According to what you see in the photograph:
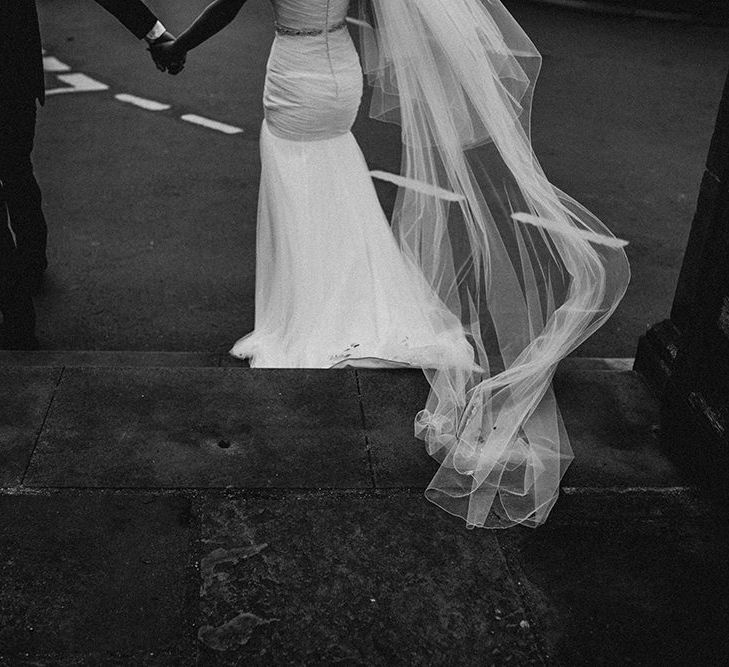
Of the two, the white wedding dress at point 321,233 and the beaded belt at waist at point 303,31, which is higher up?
the beaded belt at waist at point 303,31

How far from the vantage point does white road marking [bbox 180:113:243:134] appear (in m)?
8.21

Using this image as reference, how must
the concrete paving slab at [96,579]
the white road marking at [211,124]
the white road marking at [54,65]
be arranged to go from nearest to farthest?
the concrete paving slab at [96,579], the white road marking at [211,124], the white road marking at [54,65]

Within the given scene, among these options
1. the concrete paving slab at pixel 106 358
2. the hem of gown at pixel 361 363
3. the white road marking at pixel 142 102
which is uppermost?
the hem of gown at pixel 361 363

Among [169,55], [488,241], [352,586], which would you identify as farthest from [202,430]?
[169,55]

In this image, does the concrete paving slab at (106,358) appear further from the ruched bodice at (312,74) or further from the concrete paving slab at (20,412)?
the ruched bodice at (312,74)

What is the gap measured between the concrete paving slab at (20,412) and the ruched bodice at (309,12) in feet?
5.92

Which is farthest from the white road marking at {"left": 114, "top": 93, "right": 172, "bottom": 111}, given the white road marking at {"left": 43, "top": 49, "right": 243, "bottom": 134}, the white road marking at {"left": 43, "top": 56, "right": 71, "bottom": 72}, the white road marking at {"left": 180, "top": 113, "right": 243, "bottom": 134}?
the white road marking at {"left": 43, "top": 56, "right": 71, "bottom": 72}

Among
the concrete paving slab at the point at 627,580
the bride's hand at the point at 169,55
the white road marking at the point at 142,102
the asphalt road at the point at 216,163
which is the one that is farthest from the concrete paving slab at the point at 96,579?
the white road marking at the point at 142,102

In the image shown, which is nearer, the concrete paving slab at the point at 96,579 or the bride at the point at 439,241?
the concrete paving slab at the point at 96,579

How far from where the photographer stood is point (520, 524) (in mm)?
2934

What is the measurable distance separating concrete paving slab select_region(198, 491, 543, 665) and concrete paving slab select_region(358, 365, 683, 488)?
225 millimetres

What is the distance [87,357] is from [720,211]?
2.93 metres

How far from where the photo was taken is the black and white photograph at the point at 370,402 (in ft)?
8.38

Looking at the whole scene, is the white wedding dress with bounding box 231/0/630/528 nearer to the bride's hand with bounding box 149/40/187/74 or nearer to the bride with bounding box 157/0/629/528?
the bride with bounding box 157/0/629/528
